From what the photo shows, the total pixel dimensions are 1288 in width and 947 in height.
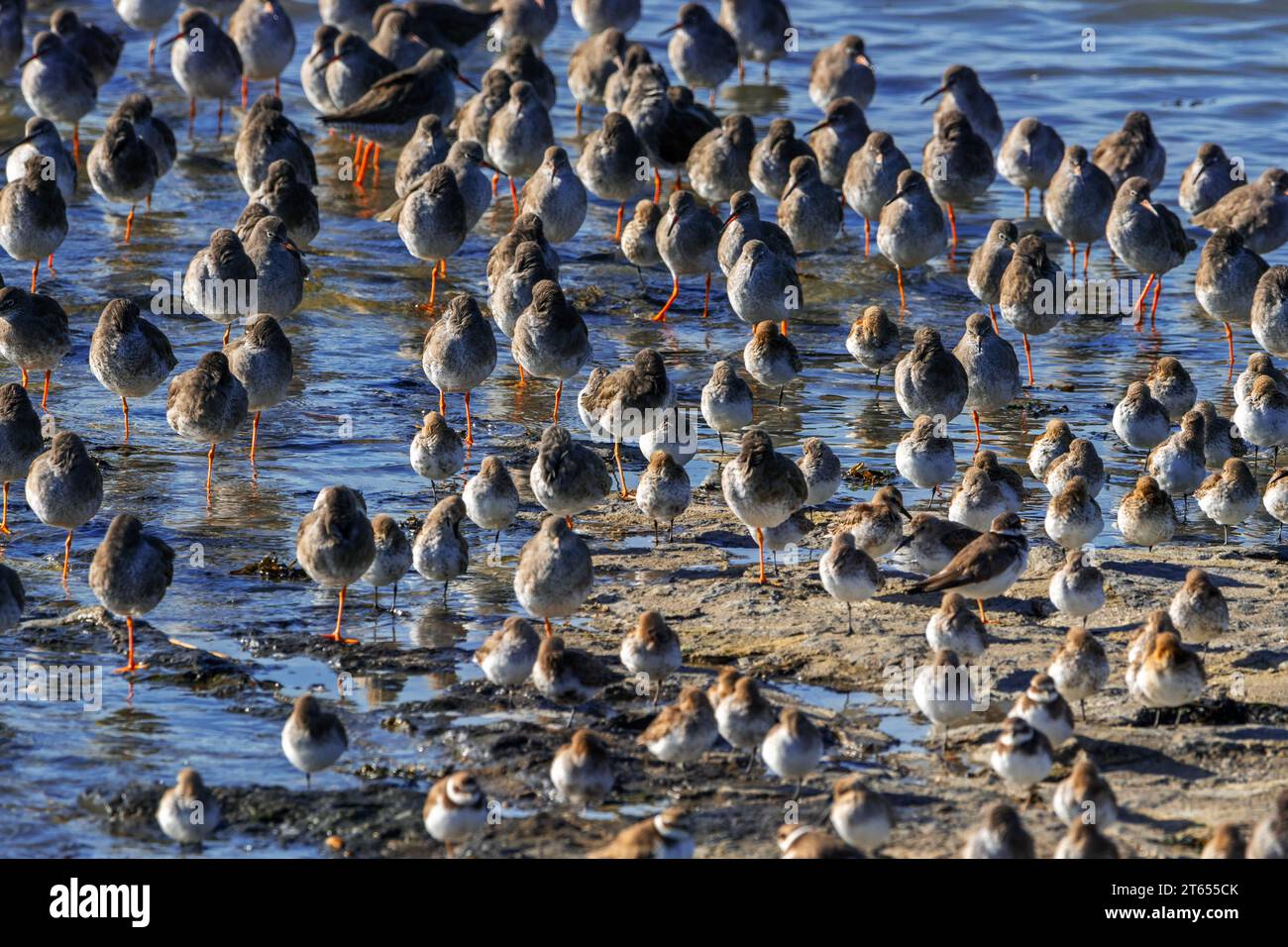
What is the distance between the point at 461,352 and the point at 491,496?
2.88m

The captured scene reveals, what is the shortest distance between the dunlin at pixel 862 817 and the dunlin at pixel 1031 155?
14.2m

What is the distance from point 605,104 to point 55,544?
1364 cm

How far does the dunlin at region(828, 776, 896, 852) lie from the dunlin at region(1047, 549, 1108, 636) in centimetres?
287

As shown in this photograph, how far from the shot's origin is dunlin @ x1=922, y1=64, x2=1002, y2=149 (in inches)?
947

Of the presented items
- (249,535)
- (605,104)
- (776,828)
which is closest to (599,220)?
(605,104)

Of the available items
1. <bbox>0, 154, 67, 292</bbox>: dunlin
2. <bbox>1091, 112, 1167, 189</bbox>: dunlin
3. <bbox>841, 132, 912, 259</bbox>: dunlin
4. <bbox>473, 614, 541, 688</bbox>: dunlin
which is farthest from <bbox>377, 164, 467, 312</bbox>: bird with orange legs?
<bbox>473, 614, 541, 688</bbox>: dunlin

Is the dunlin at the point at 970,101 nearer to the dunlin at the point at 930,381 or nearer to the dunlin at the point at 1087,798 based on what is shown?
the dunlin at the point at 930,381

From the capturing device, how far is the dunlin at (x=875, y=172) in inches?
822

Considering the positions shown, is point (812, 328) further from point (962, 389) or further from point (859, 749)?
point (859, 749)

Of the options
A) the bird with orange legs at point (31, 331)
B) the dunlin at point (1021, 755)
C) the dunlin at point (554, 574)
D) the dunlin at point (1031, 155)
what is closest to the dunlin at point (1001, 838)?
the dunlin at point (1021, 755)

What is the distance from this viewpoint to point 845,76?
25359 millimetres

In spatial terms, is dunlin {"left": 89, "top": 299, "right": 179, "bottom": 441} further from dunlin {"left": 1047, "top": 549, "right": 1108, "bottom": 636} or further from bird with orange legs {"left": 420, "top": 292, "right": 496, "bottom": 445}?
dunlin {"left": 1047, "top": 549, "right": 1108, "bottom": 636}

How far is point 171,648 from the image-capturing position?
37.8 ft

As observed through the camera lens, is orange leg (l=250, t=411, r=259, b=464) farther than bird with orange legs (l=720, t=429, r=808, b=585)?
Yes
